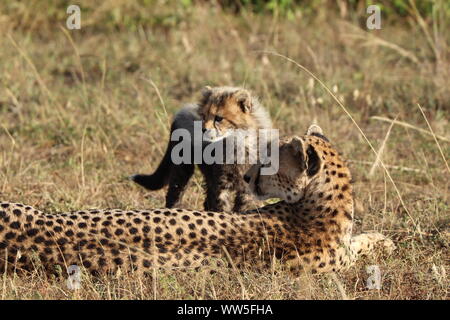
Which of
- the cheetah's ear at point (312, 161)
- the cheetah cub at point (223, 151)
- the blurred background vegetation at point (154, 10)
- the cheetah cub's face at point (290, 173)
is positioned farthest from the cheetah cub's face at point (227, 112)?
the blurred background vegetation at point (154, 10)

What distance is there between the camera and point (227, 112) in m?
5.08

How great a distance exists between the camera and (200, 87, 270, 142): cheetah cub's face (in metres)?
5.05

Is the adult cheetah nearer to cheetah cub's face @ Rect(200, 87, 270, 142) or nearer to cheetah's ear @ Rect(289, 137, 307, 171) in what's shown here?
cheetah's ear @ Rect(289, 137, 307, 171)

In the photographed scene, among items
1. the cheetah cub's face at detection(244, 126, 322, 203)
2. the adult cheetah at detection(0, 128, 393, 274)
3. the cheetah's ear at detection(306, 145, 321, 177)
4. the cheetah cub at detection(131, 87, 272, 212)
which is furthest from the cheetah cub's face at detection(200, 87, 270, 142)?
the cheetah's ear at detection(306, 145, 321, 177)

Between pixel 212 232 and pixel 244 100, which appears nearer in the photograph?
pixel 212 232

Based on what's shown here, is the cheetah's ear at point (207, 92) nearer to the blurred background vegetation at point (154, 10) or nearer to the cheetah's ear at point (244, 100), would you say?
the cheetah's ear at point (244, 100)

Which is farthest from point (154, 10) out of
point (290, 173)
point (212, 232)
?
point (212, 232)

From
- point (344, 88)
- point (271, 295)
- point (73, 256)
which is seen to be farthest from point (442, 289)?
point (344, 88)

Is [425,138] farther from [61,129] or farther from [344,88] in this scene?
[61,129]

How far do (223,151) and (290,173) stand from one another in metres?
1.00

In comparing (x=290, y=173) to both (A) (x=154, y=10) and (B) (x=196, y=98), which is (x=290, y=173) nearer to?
(B) (x=196, y=98)

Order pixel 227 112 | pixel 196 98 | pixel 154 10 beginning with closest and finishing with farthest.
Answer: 1. pixel 227 112
2. pixel 196 98
3. pixel 154 10

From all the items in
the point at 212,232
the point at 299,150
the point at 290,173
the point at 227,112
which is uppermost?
the point at 227,112

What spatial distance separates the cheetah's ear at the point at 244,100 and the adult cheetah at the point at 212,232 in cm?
95
